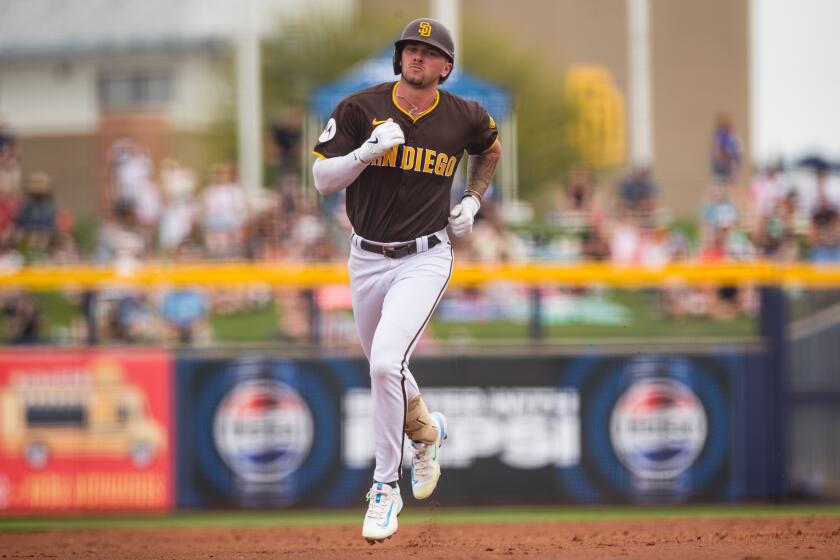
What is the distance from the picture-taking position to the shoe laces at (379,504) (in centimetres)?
693

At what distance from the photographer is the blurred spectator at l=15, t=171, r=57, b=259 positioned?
12.2 metres

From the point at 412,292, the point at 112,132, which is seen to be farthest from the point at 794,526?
the point at 112,132

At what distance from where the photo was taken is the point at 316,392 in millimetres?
10820

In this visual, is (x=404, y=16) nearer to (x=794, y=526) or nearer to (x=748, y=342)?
(x=748, y=342)

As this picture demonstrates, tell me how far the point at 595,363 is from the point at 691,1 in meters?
27.0

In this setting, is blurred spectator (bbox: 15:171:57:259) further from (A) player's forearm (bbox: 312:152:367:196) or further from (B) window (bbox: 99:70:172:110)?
(B) window (bbox: 99:70:172:110)

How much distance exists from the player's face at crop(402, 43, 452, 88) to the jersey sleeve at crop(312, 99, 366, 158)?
351mm

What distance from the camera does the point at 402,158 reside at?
6.91 m

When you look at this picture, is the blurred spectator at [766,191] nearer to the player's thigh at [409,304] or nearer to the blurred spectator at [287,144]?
the blurred spectator at [287,144]

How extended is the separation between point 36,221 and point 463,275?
452 centimetres

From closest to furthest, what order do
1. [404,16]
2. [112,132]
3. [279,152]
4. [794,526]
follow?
[794,526]
[279,152]
[112,132]
[404,16]

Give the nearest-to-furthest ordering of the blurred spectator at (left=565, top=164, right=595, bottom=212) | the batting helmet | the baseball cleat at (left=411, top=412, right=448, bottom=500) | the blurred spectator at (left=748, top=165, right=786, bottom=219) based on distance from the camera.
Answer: the batting helmet → the baseball cleat at (left=411, top=412, right=448, bottom=500) → the blurred spectator at (left=565, top=164, right=595, bottom=212) → the blurred spectator at (left=748, top=165, right=786, bottom=219)

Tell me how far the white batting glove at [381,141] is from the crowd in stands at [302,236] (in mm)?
4374

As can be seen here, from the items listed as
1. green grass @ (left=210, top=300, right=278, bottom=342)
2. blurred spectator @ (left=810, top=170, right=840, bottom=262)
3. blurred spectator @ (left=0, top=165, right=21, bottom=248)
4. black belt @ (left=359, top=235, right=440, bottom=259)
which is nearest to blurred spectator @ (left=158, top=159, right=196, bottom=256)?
blurred spectator @ (left=0, top=165, right=21, bottom=248)
